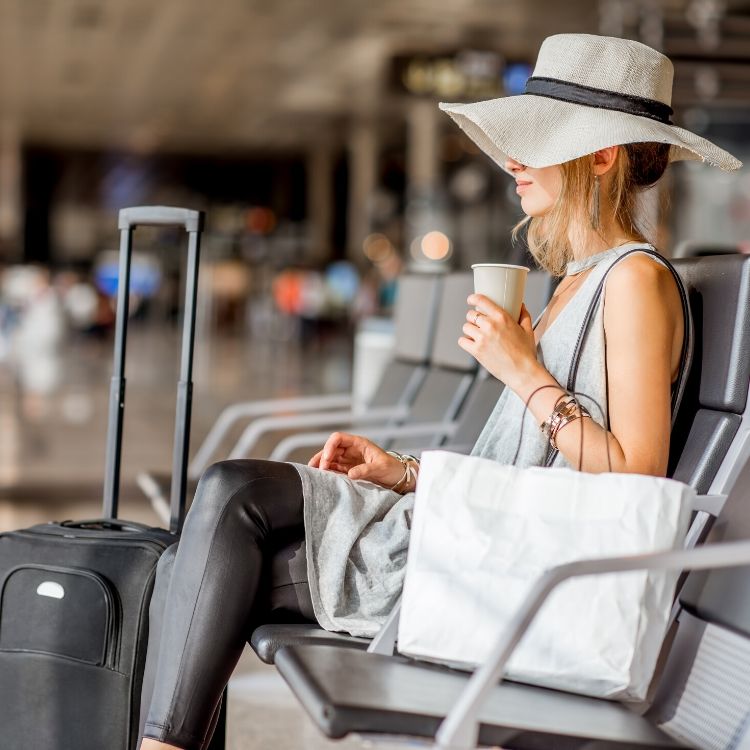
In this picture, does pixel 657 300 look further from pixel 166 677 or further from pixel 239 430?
pixel 239 430

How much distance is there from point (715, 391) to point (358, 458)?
24.6 inches

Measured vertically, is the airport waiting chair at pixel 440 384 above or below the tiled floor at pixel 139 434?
above

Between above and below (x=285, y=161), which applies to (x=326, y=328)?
below

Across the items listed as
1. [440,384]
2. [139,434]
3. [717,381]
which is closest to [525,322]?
[717,381]

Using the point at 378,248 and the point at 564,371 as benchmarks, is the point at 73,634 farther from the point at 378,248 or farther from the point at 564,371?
the point at 378,248

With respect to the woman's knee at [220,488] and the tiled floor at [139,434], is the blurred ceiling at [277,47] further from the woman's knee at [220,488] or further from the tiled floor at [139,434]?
the woman's knee at [220,488]

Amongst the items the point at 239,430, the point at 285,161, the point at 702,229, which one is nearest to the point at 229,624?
the point at 239,430

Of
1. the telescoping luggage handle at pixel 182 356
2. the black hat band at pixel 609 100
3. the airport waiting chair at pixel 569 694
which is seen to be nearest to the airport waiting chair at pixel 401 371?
the telescoping luggage handle at pixel 182 356

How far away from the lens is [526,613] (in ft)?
4.27

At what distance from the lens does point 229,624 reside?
1.70m

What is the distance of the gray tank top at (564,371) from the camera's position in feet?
5.71

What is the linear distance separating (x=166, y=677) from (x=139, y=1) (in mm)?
12421

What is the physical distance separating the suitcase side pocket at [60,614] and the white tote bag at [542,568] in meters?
0.66

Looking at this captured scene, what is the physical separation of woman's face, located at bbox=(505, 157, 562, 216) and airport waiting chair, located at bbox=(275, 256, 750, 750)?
31 centimetres
